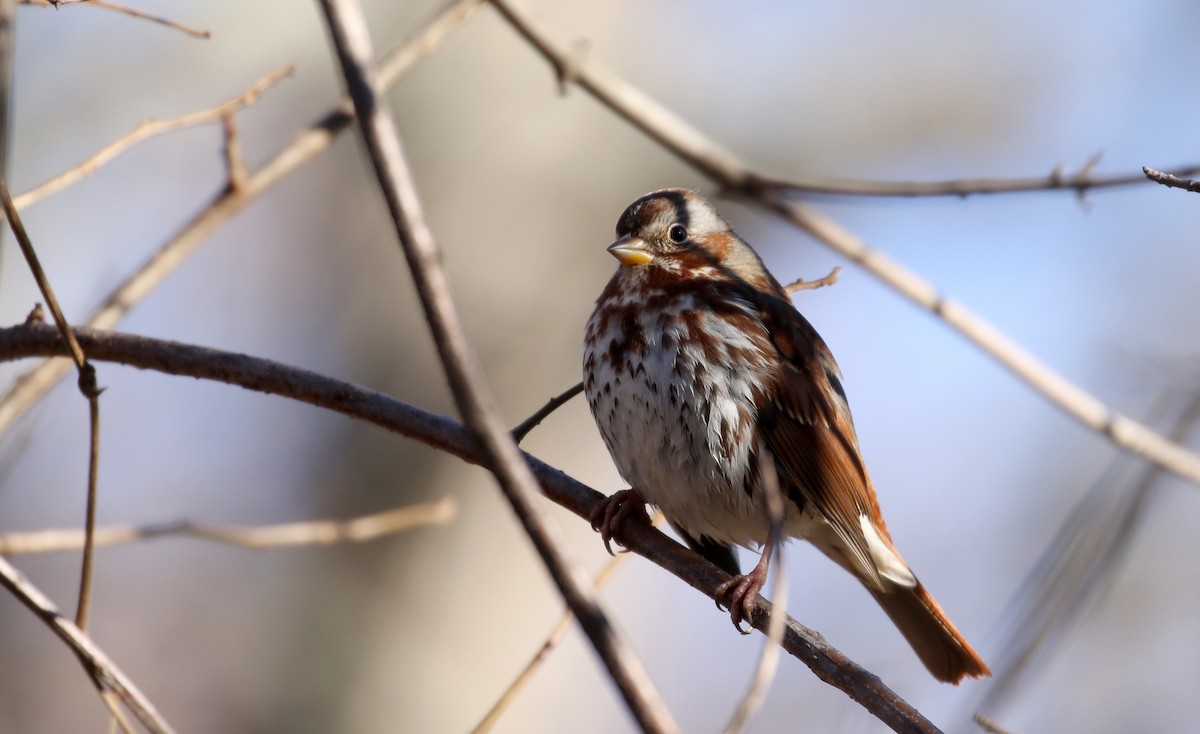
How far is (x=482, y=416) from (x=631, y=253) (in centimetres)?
261

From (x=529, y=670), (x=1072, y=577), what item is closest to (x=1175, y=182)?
(x=1072, y=577)

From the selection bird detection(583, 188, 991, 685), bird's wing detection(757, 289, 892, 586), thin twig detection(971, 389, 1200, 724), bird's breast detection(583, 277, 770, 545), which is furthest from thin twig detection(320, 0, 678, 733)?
bird's wing detection(757, 289, 892, 586)

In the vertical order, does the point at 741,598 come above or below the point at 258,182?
below

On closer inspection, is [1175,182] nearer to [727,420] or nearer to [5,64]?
[727,420]

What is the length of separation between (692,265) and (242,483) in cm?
497

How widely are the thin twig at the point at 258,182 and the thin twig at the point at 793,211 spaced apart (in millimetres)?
182

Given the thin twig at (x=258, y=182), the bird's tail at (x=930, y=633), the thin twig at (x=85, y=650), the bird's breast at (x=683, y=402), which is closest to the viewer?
the thin twig at (x=85, y=650)

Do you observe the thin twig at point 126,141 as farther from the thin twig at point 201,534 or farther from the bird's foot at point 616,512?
the bird's foot at point 616,512

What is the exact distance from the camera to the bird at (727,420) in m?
3.48

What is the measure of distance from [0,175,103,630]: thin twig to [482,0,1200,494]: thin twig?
143 cm

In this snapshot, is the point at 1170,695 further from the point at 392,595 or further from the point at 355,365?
the point at 355,365

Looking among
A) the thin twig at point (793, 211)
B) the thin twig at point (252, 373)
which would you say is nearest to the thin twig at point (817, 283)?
the thin twig at point (793, 211)

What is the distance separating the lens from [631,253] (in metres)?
3.90

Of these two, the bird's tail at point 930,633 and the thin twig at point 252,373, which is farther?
the bird's tail at point 930,633
